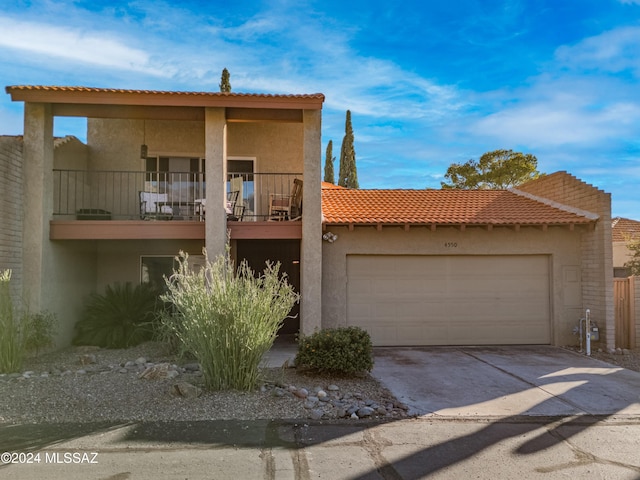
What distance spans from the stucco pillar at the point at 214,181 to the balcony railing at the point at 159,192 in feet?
4.52

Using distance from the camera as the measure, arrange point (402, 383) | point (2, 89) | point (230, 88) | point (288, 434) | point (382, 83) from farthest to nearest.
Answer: point (230, 88) → point (382, 83) → point (2, 89) → point (402, 383) → point (288, 434)

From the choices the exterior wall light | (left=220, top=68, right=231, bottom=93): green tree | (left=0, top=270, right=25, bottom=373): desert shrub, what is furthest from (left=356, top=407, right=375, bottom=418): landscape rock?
(left=220, top=68, right=231, bottom=93): green tree

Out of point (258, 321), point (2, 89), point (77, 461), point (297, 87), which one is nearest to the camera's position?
point (77, 461)

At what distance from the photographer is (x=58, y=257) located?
10.2 meters

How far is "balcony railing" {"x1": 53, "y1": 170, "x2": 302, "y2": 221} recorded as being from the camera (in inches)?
452

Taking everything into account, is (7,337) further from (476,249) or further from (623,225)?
(623,225)

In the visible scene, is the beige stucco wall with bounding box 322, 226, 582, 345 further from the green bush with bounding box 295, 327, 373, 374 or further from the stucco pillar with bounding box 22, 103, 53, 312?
the stucco pillar with bounding box 22, 103, 53, 312

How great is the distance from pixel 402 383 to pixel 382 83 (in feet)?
28.7

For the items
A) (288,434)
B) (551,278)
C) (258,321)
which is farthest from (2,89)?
(551,278)

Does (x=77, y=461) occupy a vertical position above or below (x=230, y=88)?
below

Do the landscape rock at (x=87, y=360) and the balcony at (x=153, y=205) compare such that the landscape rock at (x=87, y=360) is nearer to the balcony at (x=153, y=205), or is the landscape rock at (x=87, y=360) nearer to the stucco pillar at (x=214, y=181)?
the balcony at (x=153, y=205)

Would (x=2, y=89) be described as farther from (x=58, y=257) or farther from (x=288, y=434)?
(x=288, y=434)

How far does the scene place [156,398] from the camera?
6328 mm

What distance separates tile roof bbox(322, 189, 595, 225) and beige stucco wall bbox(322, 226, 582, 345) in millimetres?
337
